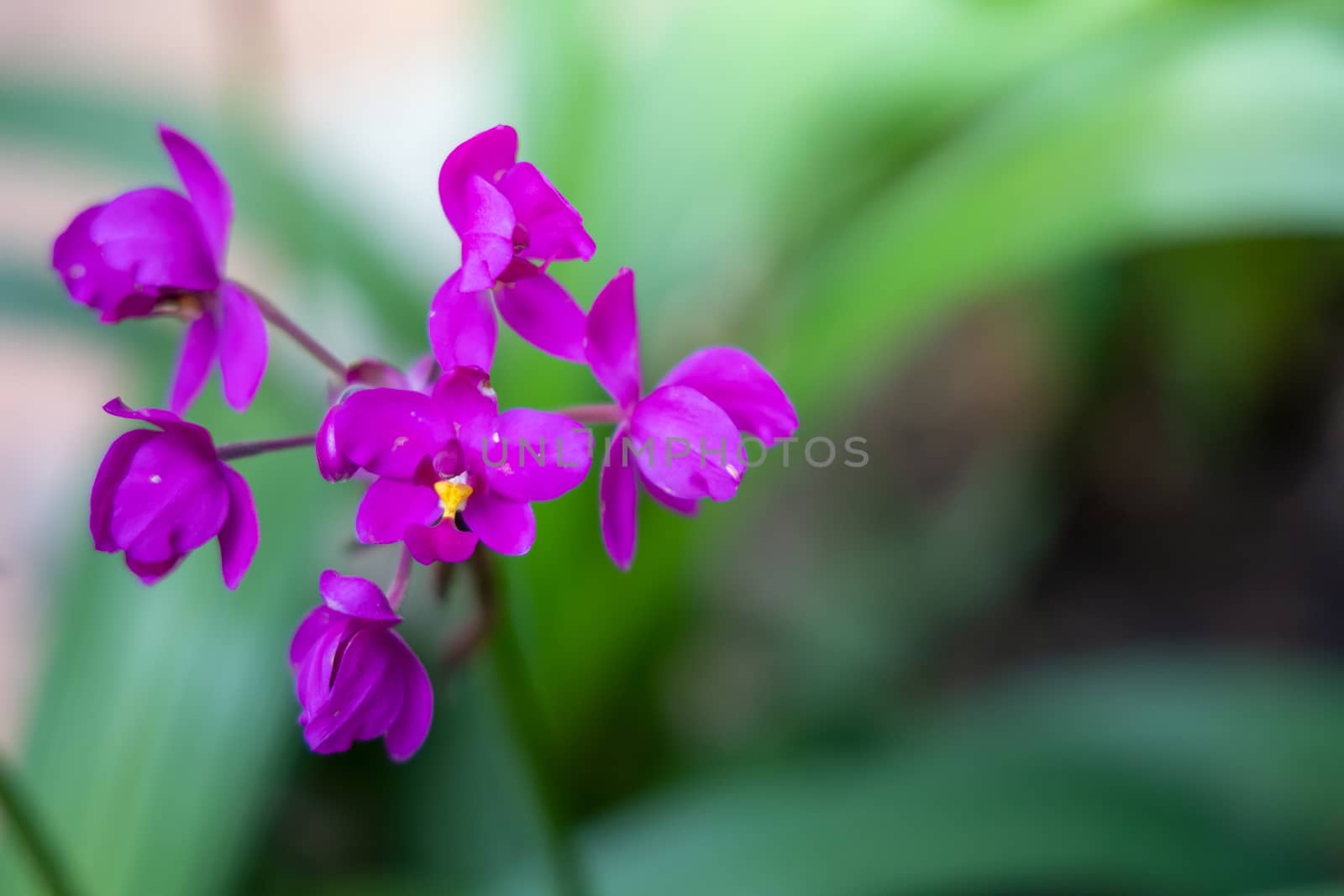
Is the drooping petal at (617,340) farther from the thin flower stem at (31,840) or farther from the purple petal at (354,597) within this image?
the thin flower stem at (31,840)

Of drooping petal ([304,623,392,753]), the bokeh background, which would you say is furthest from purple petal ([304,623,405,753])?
the bokeh background

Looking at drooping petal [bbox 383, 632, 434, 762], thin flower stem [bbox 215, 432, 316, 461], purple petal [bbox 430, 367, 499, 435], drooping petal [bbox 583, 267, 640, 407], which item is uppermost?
drooping petal [bbox 583, 267, 640, 407]

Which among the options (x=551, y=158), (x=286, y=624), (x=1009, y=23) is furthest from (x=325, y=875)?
(x=1009, y=23)

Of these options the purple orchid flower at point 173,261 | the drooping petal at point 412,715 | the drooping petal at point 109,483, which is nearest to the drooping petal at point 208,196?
the purple orchid flower at point 173,261

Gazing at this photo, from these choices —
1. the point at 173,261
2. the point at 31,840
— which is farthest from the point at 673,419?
the point at 31,840

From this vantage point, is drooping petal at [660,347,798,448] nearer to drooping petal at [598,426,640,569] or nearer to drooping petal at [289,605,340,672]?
drooping petal at [598,426,640,569]

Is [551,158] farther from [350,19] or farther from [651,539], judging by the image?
[350,19]
